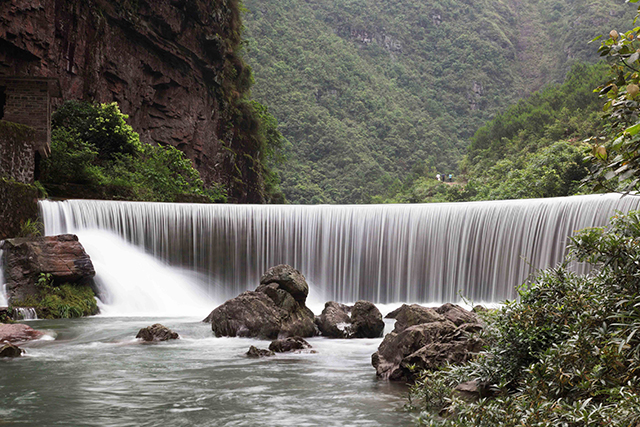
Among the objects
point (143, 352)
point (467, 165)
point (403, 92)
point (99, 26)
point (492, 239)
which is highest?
point (403, 92)

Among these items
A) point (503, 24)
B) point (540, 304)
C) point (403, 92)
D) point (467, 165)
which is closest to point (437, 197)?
point (467, 165)

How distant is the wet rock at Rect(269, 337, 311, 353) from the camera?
9.24 m

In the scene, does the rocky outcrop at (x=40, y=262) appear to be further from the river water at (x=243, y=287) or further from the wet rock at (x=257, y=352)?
the wet rock at (x=257, y=352)

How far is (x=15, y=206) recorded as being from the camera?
14.2 meters

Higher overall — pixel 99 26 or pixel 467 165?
pixel 99 26

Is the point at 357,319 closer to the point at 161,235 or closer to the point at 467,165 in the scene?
the point at 161,235

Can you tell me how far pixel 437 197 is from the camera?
4309 centimetres

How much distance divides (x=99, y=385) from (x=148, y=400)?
979mm

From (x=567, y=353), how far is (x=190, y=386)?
14.7ft

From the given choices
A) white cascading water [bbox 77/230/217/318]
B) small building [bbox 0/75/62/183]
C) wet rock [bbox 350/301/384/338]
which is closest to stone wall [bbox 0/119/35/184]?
small building [bbox 0/75/62/183]

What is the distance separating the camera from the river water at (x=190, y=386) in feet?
18.2

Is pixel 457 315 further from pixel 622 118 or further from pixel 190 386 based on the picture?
pixel 622 118

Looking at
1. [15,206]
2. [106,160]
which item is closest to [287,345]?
[15,206]

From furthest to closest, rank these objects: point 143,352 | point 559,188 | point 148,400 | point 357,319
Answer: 1. point 559,188
2. point 357,319
3. point 143,352
4. point 148,400
